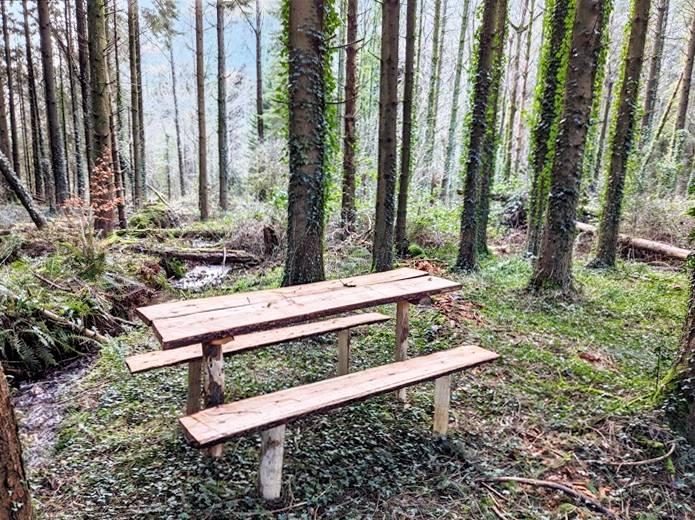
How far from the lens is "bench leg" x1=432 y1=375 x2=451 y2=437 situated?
2865mm

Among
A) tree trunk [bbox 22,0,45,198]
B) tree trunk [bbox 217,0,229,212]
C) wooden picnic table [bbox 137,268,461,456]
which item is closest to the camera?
wooden picnic table [bbox 137,268,461,456]

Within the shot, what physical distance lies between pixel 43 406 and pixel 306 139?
3.22 meters

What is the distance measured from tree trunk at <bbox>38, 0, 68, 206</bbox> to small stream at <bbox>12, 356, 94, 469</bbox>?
22.8 ft

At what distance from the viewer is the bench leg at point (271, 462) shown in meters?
2.19

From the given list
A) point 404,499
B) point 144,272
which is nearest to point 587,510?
point 404,499

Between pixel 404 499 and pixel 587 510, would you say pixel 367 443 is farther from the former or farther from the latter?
pixel 587 510

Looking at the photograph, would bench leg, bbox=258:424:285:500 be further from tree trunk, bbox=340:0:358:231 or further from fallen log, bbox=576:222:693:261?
fallen log, bbox=576:222:693:261

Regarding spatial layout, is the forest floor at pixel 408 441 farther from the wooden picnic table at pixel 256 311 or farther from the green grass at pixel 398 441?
the wooden picnic table at pixel 256 311

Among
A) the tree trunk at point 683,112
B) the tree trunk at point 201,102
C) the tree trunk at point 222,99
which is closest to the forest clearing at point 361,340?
the tree trunk at point 201,102

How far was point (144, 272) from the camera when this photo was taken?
6.10 metres

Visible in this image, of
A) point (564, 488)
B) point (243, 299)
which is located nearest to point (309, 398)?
point (243, 299)

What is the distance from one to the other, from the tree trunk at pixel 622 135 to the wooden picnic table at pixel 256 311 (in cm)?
550

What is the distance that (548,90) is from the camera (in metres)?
7.05

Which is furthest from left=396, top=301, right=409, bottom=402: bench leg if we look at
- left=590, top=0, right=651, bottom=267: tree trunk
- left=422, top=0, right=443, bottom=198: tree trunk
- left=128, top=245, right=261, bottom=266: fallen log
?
left=422, top=0, right=443, bottom=198: tree trunk
